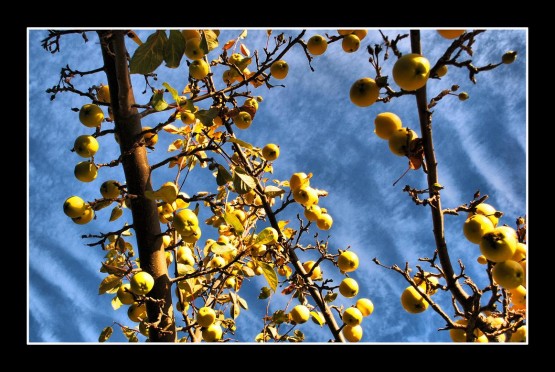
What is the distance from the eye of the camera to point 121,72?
3166mm

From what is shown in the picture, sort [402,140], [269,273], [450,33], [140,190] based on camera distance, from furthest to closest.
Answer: [269,273], [140,190], [402,140], [450,33]

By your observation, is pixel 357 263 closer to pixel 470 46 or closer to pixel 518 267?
pixel 518 267

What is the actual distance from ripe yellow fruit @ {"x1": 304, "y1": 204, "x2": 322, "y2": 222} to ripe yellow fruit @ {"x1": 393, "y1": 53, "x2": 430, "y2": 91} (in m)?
2.59

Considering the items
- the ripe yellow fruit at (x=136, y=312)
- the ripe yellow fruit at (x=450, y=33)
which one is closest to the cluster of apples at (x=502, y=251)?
the ripe yellow fruit at (x=450, y=33)

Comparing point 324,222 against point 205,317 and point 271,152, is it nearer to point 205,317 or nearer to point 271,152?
point 271,152

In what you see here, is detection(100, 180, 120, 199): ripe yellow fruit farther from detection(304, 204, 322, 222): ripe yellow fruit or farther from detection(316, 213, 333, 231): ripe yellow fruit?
detection(316, 213, 333, 231): ripe yellow fruit

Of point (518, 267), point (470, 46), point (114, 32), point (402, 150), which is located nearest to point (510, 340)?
point (518, 267)

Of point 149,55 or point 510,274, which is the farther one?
point 149,55

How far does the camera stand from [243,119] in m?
4.38

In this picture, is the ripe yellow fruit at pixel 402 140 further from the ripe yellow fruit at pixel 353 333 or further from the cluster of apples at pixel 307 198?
the ripe yellow fruit at pixel 353 333

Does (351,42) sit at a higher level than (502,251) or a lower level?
higher

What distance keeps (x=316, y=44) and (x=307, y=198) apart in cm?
172

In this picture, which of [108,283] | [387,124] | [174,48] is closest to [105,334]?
[108,283]

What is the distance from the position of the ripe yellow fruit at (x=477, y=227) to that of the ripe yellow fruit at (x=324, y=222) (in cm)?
229
